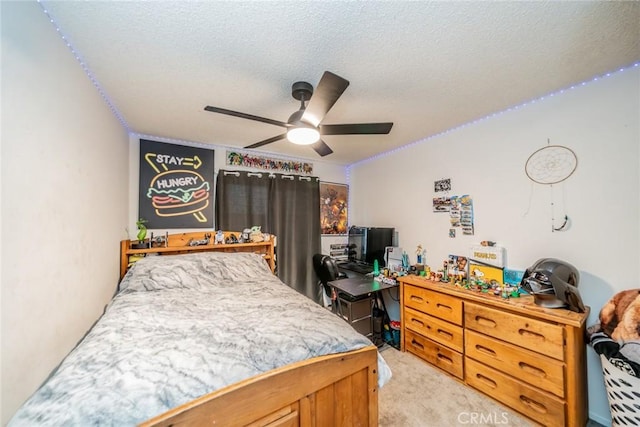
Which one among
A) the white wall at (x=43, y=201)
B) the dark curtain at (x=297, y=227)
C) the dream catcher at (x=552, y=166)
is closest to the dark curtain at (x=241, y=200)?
the dark curtain at (x=297, y=227)

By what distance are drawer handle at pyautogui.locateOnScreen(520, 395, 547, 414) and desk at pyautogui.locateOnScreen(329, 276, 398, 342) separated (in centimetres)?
122

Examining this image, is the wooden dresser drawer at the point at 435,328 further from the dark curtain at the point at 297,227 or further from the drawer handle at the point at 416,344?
the dark curtain at the point at 297,227

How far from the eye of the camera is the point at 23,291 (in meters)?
0.88

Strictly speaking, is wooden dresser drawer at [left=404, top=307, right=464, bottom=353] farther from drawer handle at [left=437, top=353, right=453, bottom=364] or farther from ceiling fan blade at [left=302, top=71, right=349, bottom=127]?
ceiling fan blade at [left=302, top=71, right=349, bottom=127]

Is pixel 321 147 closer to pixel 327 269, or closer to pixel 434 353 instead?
pixel 327 269

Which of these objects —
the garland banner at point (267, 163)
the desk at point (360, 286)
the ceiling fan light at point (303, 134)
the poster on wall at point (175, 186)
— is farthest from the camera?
the garland banner at point (267, 163)

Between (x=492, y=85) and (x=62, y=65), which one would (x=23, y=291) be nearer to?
(x=62, y=65)

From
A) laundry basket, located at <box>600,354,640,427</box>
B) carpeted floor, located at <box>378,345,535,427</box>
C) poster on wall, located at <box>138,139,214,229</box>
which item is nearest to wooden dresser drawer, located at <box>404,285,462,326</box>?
carpeted floor, located at <box>378,345,535,427</box>

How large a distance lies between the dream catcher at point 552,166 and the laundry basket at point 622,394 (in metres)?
0.94

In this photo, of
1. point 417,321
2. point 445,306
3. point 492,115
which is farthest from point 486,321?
point 492,115

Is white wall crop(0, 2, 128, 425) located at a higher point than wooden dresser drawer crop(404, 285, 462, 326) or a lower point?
higher

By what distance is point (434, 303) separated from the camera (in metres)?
2.19

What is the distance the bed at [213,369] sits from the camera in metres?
0.77

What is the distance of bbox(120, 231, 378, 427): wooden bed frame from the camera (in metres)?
0.83
